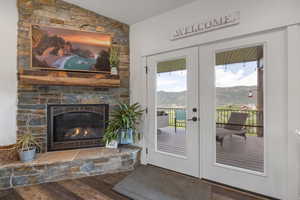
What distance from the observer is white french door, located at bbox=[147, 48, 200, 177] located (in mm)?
2996

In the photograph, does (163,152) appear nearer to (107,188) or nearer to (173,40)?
(107,188)

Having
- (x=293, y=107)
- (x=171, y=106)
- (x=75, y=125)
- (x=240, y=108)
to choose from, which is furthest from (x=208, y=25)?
(x=75, y=125)

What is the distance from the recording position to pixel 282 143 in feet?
7.34

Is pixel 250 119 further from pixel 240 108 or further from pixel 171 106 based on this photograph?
pixel 171 106

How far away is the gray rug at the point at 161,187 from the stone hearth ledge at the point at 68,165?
359 mm

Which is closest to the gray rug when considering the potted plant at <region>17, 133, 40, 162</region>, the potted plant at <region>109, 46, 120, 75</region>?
the potted plant at <region>17, 133, 40, 162</region>

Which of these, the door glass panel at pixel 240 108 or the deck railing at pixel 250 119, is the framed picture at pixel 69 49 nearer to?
the door glass panel at pixel 240 108

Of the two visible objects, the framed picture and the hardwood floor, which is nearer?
the hardwood floor

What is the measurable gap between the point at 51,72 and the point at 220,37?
2855 millimetres

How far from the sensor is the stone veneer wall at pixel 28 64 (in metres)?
3.14

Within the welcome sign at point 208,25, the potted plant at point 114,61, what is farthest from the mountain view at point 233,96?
the potted plant at point 114,61

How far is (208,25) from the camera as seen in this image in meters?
2.74

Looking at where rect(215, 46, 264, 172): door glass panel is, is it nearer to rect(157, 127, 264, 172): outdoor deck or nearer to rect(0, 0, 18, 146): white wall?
rect(157, 127, 264, 172): outdoor deck

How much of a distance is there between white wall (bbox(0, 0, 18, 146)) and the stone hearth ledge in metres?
0.67
